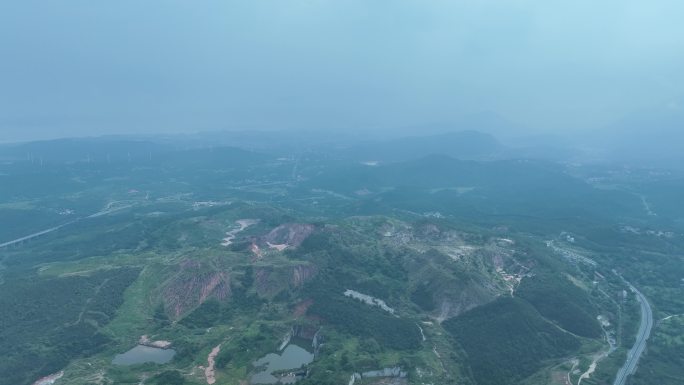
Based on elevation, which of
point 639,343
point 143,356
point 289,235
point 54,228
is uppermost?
point 289,235

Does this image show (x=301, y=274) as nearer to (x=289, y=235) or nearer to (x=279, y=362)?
(x=289, y=235)

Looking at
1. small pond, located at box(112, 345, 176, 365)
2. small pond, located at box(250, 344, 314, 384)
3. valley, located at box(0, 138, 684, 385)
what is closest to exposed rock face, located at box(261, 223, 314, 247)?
valley, located at box(0, 138, 684, 385)

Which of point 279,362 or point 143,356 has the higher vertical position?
point 143,356

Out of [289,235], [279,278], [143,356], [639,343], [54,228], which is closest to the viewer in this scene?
[143,356]

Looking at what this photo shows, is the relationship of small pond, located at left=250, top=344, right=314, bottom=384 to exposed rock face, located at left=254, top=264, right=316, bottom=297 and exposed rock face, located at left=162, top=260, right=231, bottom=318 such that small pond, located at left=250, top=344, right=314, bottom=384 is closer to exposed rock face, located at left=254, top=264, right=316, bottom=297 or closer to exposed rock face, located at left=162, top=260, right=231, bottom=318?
exposed rock face, located at left=254, top=264, right=316, bottom=297

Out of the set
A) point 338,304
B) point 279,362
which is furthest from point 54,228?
point 279,362

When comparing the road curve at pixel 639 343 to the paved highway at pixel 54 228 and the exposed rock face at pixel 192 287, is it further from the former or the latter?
the paved highway at pixel 54 228

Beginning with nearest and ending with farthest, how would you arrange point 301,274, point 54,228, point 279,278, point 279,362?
point 279,362 < point 279,278 < point 301,274 < point 54,228

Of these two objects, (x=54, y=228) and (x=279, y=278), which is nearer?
(x=279, y=278)
